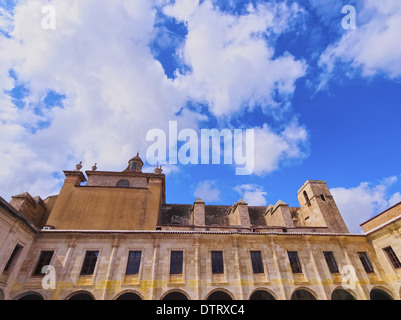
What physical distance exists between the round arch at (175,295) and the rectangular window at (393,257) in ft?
48.9

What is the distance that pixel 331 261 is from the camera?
15.8 m

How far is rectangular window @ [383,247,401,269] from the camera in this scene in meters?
14.7

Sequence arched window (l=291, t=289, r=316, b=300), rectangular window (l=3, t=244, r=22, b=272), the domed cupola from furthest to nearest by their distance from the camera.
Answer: the domed cupola → arched window (l=291, t=289, r=316, b=300) → rectangular window (l=3, t=244, r=22, b=272)

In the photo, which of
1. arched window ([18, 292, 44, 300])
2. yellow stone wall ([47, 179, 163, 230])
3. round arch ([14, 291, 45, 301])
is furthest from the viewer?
yellow stone wall ([47, 179, 163, 230])

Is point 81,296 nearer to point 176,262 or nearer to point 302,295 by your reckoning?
point 176,262

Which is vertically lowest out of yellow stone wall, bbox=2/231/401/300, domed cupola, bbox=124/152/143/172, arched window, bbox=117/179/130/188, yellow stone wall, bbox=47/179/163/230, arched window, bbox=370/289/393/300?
arched window, bbox=370/289/393/300

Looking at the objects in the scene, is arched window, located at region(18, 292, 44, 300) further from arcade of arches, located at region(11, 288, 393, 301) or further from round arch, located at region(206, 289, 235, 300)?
round arch, located at region(206, 289, 235, 300)

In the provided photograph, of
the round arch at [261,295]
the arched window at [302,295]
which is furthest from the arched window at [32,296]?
the arched window at [302,295]

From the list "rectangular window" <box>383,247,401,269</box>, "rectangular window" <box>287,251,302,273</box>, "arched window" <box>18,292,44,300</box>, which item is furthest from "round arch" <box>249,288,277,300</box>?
"arched window" <box>18,292,44,300</box>

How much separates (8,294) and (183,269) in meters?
10.3

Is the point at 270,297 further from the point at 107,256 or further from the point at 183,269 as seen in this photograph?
the point at 107,256

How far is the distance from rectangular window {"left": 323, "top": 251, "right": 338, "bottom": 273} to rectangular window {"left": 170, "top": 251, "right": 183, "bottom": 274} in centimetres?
1100

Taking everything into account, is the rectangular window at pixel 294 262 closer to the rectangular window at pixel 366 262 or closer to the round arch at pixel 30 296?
the rectangular window at pixel 366 262

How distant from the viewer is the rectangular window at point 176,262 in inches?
564
